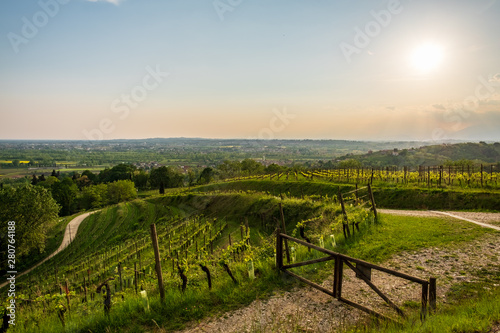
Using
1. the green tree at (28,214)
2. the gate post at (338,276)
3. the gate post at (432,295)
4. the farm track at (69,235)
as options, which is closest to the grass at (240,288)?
the gate post at (432,295)

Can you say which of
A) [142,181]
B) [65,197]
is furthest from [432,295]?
[142,181]

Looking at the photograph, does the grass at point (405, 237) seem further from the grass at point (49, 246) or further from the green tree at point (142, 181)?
the green tree at point (142, 181)

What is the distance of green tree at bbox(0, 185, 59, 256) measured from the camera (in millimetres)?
35156

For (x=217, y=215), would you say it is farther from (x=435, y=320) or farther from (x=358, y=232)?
(x=435, y=320)

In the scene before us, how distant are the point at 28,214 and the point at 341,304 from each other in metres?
45.9

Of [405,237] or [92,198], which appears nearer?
[405,237]

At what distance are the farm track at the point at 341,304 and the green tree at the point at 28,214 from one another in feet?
129

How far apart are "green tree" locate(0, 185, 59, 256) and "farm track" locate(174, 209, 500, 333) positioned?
39.4 m

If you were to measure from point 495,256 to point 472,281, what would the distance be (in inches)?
99.3

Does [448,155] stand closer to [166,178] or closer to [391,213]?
[166,178]

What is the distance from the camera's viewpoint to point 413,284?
7.28 metres

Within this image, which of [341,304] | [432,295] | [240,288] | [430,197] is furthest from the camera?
[430,197]

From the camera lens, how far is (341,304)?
659 cm

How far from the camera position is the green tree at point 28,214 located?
35.2 m
